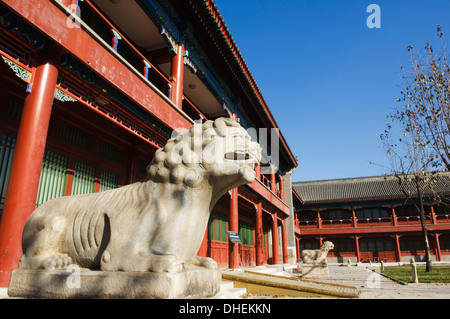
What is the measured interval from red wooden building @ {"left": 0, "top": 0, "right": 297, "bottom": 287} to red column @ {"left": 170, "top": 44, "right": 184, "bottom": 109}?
27mm

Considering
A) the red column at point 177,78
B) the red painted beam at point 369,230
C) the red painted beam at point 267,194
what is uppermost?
the red column at point 177,78

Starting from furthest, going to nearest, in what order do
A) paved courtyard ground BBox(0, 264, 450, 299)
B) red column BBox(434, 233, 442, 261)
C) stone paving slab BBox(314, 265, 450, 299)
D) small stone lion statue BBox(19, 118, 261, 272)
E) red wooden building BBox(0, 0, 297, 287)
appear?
red column BBox(434, 233, 442, 261), stone paving slab BBox(314, 265, 450, 299), paved courtyard ground BBox(0, 264, 450, 299), red wooden building BBox(0, 0, 297, 287), small stone lion statue BBox(19, 118, 261, 272)

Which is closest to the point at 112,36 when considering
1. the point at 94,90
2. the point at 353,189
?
the point at 94,90

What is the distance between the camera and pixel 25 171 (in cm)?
336

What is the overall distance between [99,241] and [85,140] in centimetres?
434

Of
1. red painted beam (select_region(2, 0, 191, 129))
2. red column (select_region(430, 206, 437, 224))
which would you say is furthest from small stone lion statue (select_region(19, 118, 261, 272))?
red column (select_region(430, 206, 437, 224))

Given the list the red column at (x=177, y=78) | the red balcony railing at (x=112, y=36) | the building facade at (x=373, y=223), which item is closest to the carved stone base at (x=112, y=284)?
the red balcony railing at (x=112, y=36)

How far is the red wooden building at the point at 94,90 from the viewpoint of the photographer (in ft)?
11.5

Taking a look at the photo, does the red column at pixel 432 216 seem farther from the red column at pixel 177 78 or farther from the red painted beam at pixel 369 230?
the red column at pixel 177 78

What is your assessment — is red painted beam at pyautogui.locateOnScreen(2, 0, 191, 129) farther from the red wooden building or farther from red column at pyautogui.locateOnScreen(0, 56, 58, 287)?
red column at pyautogui.locateOnScreen(0, 56, 58, 287)

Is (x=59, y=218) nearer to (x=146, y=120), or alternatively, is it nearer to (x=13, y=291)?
(x=13, y=291)

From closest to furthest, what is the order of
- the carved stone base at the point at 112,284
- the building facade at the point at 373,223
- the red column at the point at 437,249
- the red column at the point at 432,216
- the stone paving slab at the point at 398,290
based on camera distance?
the carved stone base at the point at 112,284
the stone paving slab at the point at 398,290
the red column at the point at 437,249
the red column at the point at 432,216
the building facade at the point at 373,223

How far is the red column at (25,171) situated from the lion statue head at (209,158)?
5.91 feet

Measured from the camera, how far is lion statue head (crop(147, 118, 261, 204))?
234 cm
